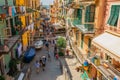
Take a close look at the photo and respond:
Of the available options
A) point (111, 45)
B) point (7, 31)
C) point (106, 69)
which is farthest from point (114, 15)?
point (7, 31)

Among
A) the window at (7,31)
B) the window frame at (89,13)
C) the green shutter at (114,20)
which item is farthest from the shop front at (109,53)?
the window at (7,31)

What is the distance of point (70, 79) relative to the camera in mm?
19562

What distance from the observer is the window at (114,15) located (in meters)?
12.6

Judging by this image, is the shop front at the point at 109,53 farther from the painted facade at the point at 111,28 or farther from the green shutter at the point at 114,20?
the green shutter at the point at 114,20

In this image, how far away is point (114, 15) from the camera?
1302 centimetres

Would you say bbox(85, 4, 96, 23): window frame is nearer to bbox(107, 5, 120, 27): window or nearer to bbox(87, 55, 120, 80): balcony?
bbox(107, 5, 120, 27): window

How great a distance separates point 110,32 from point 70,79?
27.4 ft

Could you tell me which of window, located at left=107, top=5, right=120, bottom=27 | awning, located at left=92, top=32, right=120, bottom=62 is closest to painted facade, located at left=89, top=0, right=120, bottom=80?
window, located at left=107, top=5, right=120, bottom=27

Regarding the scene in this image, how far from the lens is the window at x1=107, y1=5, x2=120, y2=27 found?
1258 cm

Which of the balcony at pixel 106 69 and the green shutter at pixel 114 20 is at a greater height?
the green shutter at pixel 114 20

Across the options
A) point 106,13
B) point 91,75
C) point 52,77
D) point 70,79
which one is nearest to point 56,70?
point 52,77

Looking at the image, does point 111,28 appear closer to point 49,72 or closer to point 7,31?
point 49,72

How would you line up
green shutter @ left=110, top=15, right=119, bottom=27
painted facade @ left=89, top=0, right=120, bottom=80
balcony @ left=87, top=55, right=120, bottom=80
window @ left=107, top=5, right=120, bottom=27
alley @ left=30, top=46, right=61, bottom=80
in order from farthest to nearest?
alley @ left=30, top=46, right=61, bottom=80, green shutter @ left=110, top=15, right=119, bottom=27, window @ left=107, top=5, right=120, bottom=27, painted facade @ left=89, top=0, right=120, bottom=80, balcony @ left=87, top=55, right=120, bottom=80

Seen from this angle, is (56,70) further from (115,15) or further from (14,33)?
(115,15)
